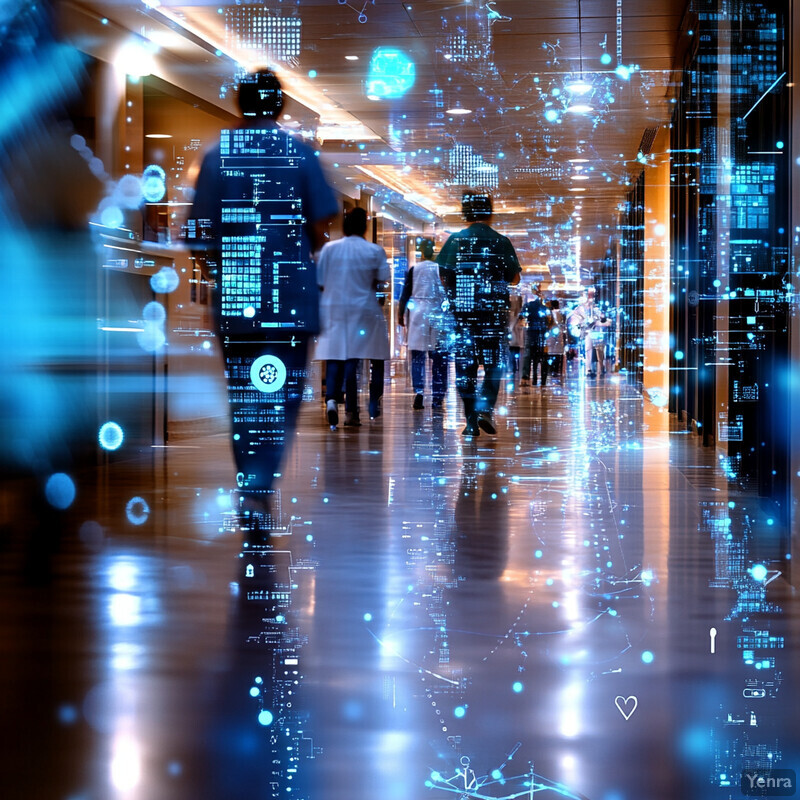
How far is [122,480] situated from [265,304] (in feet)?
5.15

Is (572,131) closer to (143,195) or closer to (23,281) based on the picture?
(143,195)

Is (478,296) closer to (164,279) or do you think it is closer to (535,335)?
(164,279)

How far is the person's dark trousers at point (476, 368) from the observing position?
607 centimetres

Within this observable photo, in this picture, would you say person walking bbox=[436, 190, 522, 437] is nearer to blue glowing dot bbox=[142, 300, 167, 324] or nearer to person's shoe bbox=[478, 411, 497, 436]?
person's shoe bbox=[478, 411, 497, 436]

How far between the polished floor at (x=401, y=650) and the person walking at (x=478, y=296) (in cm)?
191

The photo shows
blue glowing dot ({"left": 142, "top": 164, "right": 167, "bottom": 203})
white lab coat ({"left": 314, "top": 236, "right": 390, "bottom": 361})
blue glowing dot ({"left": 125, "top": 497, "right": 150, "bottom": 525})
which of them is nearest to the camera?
blue glowing dot ({"left": 125, "top": 497, "right": 150, "bottom": 525})

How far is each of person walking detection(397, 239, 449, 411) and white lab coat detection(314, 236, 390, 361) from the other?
0.35 meters

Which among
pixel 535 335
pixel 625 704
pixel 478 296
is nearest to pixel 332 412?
pixel 478 296

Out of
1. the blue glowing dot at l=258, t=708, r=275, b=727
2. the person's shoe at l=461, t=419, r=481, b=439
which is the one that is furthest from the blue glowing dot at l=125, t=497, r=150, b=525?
the person's shoe at l=461, t=419, r=481, b=439

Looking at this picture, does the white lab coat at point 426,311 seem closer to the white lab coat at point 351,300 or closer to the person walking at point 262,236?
the white lab coat at point 351,300

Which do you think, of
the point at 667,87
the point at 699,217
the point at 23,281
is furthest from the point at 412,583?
the point at 667,87

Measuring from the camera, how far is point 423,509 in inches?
141

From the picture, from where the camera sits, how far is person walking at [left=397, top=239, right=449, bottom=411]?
616 centimetres

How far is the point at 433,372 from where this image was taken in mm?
7723
